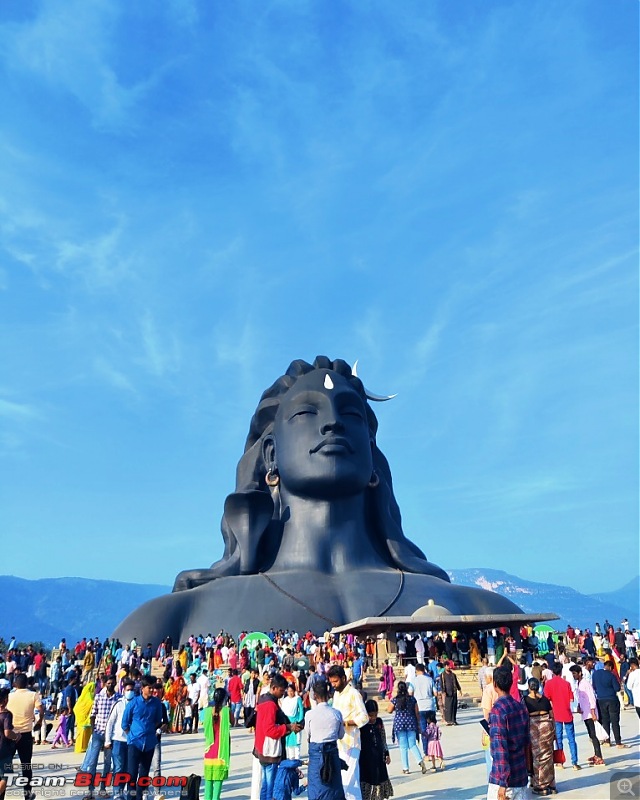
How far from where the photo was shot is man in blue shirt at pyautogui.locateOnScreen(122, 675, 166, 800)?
23.1 feet

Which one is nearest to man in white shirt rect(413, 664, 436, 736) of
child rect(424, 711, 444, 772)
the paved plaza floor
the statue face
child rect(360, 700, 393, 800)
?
child rect(424, 711, 444, 772)

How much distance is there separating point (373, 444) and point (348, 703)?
2388 centimetres

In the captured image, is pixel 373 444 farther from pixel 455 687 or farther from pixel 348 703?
pixel 348 703

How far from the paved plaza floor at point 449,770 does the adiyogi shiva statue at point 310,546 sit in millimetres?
12250

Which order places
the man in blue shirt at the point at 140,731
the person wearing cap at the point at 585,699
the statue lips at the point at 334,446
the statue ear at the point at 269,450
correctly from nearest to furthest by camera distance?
the man in blue shirt at the point at 140,731 < the person wearing cap at the point at 585,699 < the statue lips at the point at 334,446 < the statue ear at the point at 269,450

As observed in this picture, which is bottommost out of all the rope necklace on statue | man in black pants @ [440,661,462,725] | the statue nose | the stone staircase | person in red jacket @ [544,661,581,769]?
person in red jacket @ [544,661,581,769]

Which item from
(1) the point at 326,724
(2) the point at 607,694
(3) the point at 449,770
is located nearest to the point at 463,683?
(2) the point at 607,694

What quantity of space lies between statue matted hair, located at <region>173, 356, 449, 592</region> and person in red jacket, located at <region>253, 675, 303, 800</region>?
20.9 metres

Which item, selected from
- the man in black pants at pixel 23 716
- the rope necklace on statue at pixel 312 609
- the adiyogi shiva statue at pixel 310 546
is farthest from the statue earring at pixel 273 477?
the man in black pants at pixel 23 716

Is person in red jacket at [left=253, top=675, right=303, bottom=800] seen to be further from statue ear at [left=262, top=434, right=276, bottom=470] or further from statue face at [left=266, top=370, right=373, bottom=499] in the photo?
statue ear at [left=262, top=434, right=276, bottom=470]

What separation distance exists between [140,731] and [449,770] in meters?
3.70

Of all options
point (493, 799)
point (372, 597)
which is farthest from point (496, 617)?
point (493, 799)

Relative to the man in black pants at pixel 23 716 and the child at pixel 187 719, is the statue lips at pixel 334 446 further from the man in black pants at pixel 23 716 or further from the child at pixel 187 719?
the man in black pants at pixel 23 716

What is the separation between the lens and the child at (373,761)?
646 centimetres
